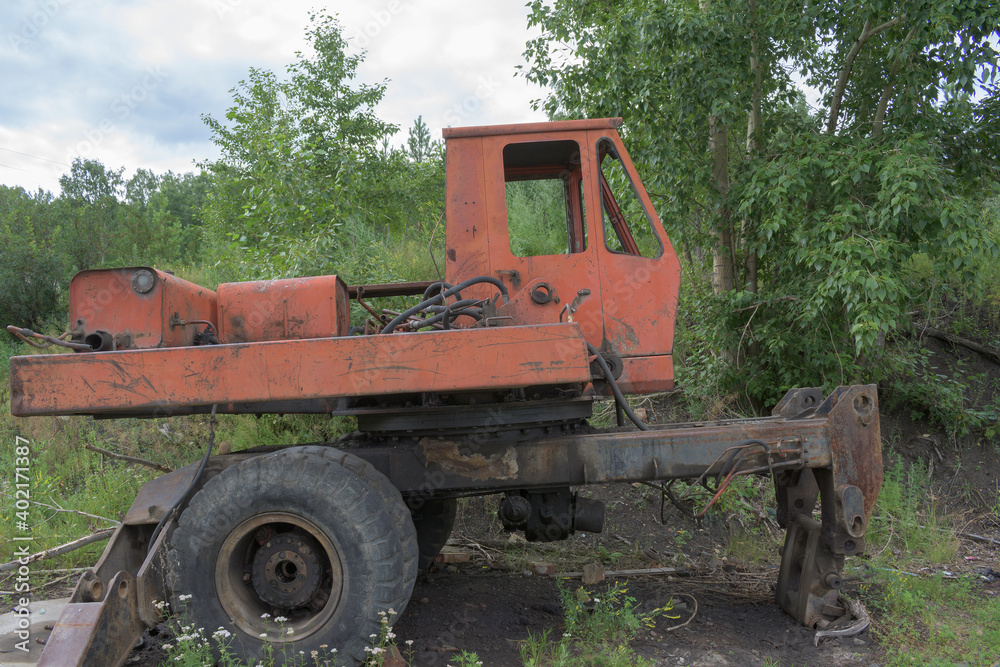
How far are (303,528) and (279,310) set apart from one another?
4.35 ft

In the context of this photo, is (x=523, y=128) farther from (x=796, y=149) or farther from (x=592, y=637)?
(x=796, y=149)

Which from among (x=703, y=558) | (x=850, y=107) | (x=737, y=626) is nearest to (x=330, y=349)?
(x=737, y=626)

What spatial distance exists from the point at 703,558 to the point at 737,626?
153cm

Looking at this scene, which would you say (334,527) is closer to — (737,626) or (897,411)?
(737,626)

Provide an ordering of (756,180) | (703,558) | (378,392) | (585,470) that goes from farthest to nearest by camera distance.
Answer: (756,180) → (703,558) → (585,470) → (378,392)

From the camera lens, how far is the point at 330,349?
124 inches

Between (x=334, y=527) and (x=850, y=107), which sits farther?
(x=850, y=107)

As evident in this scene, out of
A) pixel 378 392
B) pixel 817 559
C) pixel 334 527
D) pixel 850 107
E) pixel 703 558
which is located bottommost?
pixel 703 558

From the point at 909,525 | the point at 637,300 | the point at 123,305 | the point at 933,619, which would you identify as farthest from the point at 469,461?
the point at 909,525

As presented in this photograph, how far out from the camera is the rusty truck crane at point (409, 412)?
3.15 meters

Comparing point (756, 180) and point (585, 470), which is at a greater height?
point (756, 180)

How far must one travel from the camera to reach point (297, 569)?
136 inches

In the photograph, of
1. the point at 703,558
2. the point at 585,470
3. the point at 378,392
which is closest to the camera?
the point at 378,392

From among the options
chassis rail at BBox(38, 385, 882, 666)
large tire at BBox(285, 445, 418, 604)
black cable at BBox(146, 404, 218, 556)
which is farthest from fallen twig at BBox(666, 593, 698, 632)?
black cable at BBox(146, 404, 218, 556)
